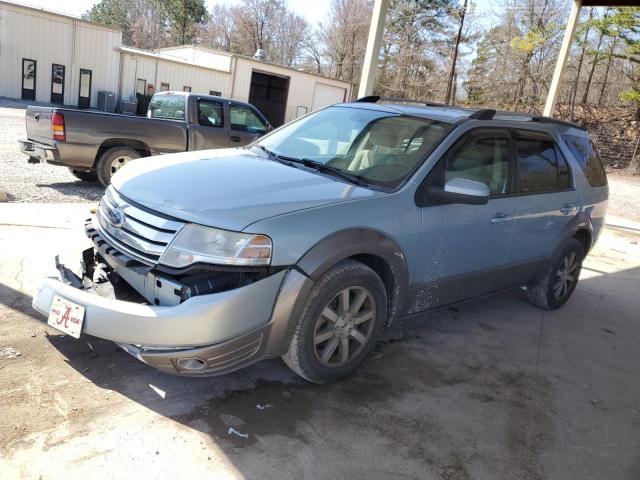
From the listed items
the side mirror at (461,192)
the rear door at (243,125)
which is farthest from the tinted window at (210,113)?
the side mirror at (461,192)

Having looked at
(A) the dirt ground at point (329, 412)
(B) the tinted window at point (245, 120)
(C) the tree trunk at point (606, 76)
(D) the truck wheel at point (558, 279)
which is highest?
(C) the tree trunk at point (606, 76)

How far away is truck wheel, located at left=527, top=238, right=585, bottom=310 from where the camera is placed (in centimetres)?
507

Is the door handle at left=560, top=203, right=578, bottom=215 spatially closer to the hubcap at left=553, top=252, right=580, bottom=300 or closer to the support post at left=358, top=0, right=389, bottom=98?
the hubcap at left=553, top=252, right=580, bottom=300

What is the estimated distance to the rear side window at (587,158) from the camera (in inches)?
200

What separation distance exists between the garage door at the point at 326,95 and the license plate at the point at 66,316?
2909cm

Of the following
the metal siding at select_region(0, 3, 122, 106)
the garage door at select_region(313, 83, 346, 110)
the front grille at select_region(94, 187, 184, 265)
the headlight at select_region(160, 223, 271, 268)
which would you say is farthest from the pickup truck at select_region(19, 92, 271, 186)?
the garage door at select_region(313, 83, 346, 110)

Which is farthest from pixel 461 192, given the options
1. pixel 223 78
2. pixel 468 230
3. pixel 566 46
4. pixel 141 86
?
pixel 141 86

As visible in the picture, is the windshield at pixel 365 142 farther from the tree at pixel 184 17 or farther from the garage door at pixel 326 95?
the tree at pixel 184 17

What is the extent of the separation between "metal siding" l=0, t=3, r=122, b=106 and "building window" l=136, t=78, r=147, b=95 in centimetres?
115

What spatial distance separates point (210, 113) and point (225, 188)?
6.18 metres

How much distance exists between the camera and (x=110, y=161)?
7.61 m

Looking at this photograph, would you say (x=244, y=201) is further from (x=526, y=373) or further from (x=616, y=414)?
(x=616, y=414)

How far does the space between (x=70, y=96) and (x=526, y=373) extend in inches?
1132

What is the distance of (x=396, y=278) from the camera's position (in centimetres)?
341
